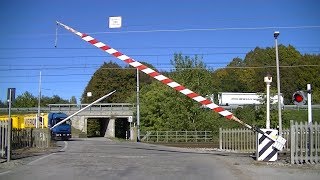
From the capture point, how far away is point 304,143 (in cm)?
1639

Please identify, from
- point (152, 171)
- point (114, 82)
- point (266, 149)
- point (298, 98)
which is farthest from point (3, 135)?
point (114, 82)

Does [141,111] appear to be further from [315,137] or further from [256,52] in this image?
[256,52]

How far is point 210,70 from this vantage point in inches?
1844

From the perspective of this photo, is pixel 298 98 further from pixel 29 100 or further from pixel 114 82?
pixel 29 100

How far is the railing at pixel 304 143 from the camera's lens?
16.2 m

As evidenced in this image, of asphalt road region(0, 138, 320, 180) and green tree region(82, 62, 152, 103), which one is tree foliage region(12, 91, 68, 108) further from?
asphalt road region(0, 138, 320, 180)

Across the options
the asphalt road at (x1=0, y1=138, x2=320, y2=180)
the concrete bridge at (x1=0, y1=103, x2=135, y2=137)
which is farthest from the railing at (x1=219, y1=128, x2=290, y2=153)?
the concrete bridge at (x1=0, y1=103, x2=135, y2=137)

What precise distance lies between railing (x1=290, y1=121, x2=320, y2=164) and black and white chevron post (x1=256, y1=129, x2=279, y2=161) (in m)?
0.81

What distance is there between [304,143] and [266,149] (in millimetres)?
1426

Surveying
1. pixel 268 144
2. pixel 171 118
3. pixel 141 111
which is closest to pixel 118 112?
pixel 141 111

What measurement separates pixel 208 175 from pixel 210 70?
112 feet

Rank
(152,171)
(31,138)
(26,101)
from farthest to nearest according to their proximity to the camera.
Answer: (26,101) < (31,138) < (152,171)

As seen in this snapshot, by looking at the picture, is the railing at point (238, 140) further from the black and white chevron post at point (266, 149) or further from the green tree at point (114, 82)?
the green tree at point (114, 82)

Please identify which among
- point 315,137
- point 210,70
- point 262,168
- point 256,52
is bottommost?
point 262,168
